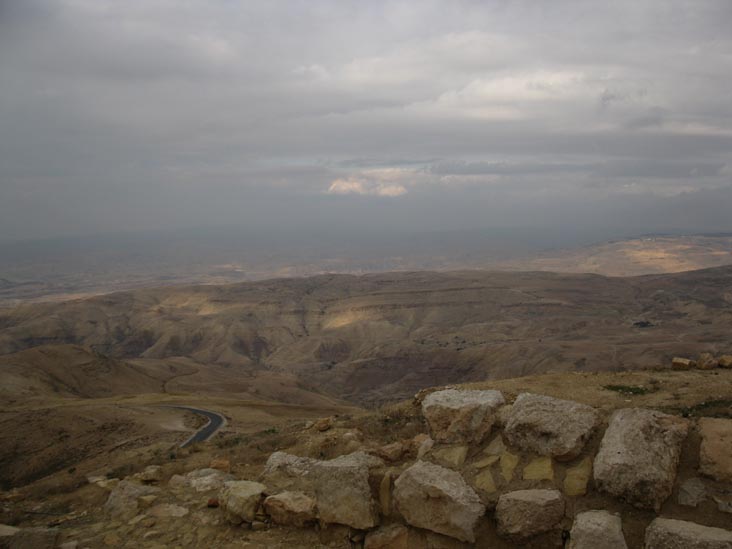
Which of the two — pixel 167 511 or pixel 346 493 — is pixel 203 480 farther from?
pixel 346 493

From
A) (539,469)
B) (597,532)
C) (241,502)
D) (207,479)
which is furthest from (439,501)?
(207,479)

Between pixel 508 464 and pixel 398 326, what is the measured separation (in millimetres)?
99495

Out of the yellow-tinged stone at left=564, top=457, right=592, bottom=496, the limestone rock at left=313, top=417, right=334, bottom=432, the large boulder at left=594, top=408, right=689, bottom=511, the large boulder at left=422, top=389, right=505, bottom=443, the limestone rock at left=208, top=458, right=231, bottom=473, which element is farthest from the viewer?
the limestone rock at left=313, top=417, right=334, bottom=432

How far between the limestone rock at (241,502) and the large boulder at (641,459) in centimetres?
540

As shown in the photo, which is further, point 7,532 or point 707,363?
point 707,363

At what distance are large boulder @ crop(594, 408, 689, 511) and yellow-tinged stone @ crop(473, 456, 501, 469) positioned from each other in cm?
155

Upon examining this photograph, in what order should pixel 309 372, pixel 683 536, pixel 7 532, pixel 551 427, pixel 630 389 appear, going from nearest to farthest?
pixel 683 536 < pixel 551 427 < pixel 7 532 < pixel 630 389 < pixel 309 372

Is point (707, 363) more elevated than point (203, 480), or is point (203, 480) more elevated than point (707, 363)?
point (707, 363)

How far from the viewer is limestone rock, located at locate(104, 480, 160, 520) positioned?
9.70m

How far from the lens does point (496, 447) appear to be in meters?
8.36

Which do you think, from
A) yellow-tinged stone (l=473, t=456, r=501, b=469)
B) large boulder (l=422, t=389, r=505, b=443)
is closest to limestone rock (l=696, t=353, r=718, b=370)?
large boulder (l=422, t=389, r=505, b=443)

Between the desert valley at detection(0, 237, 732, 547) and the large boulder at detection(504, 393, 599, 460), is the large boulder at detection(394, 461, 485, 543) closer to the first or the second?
the desert valley at detection(0, 237, 732, 547)

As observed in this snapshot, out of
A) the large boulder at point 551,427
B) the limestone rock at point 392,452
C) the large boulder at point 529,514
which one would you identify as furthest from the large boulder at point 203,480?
the large boulder at point 551,427

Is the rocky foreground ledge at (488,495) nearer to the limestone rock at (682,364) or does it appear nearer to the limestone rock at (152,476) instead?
the limestone rock at (152,476)
